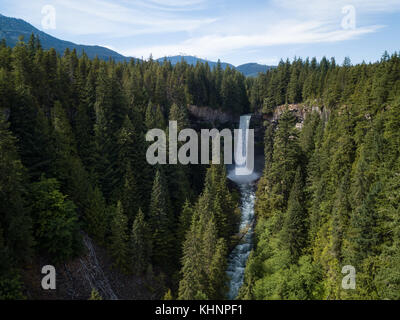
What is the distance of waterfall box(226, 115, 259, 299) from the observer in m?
43.7

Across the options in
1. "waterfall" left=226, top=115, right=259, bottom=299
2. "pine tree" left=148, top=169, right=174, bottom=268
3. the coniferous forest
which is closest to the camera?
the coniferous forest

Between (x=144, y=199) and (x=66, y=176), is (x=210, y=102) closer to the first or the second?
(x=144, y=199)

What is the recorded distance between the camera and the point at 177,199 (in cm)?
5272

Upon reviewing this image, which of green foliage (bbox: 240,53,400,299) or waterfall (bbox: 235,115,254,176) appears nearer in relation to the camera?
green foliage (bbox: 240,53,400,299)

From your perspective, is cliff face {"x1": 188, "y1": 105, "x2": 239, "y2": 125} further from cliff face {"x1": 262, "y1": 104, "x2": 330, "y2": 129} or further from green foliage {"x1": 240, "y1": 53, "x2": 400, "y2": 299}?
green foliage {"x1": 240, "y1": 53, "x2": 400, "y2": 299}

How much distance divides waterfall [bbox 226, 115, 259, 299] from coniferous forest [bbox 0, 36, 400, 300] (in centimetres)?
262

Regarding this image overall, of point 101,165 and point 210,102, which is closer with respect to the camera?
point 101,165

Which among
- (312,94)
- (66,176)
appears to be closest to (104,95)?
(66,176)

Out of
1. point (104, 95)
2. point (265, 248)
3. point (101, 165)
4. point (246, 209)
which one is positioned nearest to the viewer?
point (265, 248)

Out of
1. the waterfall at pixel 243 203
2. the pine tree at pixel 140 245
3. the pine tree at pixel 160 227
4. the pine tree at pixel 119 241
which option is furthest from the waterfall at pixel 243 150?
the pine tree at pixel 119 241

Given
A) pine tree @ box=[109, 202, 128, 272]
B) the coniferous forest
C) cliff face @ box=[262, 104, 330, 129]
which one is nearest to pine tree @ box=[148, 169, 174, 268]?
the coniferous forest

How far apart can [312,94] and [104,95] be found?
6865 centimetres

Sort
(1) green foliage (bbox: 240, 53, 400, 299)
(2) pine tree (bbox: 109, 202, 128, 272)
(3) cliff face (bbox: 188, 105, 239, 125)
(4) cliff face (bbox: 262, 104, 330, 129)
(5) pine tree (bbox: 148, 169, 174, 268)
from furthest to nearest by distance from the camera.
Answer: (3) cliff face (bbox: 188, 105, 239, 125) → (4) cliff face (bbox: 262, 104, 330, 129) → (5) pine tree (bbox: 148, 169, 174, 268) → (2) pine tree (bbox: 109, 202, 128, 272) → (1) green foliage (bbox: 240, 53, 400, 299)

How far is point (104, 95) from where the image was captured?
174 ft
